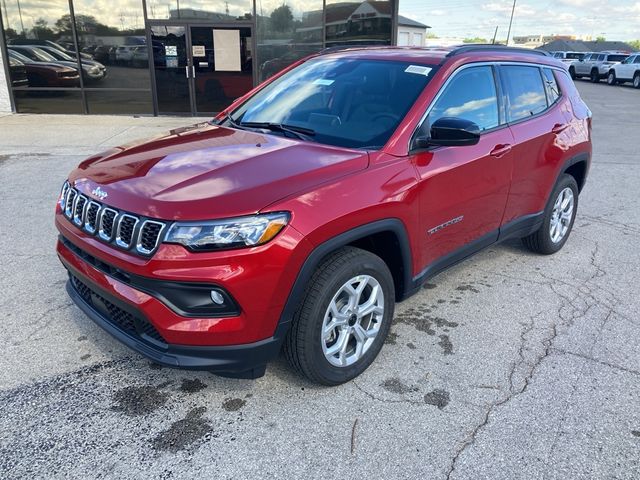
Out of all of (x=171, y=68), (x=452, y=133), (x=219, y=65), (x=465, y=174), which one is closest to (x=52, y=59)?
(x=171, y=68)

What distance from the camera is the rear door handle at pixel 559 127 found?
446 cm

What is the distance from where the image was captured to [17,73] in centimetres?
1380

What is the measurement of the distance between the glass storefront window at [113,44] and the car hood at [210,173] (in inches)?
449

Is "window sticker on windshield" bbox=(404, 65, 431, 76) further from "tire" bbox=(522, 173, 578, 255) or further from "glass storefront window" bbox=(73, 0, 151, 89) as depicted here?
"glass storefront window" bbox=(73, 0, 151, 89)

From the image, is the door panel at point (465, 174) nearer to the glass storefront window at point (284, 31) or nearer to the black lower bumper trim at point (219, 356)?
the black lower bumper trim at point (219, 356)

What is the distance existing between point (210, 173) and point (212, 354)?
3.01 feet

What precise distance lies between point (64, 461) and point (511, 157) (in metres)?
3.41

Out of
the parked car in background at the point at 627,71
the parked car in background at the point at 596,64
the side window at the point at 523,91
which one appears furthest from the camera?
the parked car in background at the point at 596,64

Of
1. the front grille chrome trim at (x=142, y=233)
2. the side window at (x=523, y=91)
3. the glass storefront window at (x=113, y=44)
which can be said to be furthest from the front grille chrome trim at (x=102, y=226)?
the glass storefront window at (x=113, y=44)

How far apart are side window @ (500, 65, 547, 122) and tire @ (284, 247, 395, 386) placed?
1901mm

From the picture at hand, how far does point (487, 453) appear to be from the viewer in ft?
8.36

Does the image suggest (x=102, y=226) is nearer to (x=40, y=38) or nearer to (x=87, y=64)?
(x=87, y=64)

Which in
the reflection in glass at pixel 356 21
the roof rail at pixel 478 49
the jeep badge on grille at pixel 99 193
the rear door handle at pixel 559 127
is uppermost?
the reflection in glass at pixel 356 21

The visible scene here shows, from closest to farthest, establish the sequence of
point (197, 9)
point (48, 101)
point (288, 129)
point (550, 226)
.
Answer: point (288, 129) < point (550, 226) < point (197, 9) < point (48, 101)
